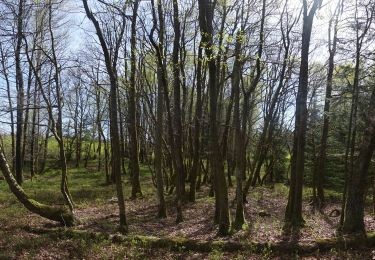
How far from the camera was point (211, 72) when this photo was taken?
10328 mm

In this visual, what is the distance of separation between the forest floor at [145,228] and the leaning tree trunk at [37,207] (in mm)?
331

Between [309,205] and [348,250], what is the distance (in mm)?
10751

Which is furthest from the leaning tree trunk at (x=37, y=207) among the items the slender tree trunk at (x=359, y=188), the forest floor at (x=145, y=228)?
the slender tree trunk at (x=359, y=188)

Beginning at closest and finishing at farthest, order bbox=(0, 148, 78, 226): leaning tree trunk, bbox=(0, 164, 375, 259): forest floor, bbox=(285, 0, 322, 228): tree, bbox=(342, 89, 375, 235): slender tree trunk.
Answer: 1. bbox=(0, 164, 375, 259): forest floor
2. bbox=(342, 89, 375, 235): slender tree trunk
3. bbox=(0, 148, 78, 226): leaning tree trunk
4. bbox=(285, 0, 322, 228): tree

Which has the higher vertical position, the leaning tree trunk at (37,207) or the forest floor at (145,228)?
the leaning tree trunk at (37,207)

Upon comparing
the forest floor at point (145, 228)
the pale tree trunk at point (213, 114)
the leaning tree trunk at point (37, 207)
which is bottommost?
the forest floor at point (145, 228)

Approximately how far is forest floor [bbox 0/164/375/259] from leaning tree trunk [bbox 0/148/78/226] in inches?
13.0

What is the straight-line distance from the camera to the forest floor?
29.8 ft

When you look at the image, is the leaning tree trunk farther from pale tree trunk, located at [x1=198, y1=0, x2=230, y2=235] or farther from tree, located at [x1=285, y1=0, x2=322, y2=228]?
tree, located at [x1=285, y1=0, x2=322, y2=228]

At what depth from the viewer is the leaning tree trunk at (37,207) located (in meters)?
11.5

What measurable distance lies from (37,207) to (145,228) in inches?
134

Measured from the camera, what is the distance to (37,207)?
11.8 metres

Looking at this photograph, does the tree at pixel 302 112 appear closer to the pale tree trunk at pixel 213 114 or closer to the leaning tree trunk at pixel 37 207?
the pale tree trunk at pixel 213 114

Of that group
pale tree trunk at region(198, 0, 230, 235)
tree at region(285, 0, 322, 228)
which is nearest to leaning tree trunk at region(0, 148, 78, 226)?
pale tree trunk at region(198, 0, 230, 235)
